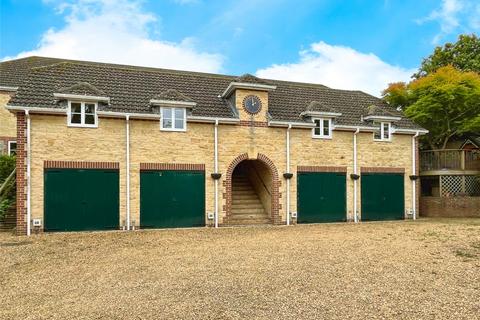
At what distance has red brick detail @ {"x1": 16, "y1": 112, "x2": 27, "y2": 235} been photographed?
14.7 meters

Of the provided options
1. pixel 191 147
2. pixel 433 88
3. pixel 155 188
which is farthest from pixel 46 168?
pixel 433 88

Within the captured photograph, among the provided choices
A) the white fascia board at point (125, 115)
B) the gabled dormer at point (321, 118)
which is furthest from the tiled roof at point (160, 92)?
the white fascia board at point (125, 115)

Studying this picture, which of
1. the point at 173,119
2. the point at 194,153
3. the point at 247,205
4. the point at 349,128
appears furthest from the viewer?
the point at 247,205

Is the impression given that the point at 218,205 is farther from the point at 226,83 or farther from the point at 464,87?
the point at 464,87

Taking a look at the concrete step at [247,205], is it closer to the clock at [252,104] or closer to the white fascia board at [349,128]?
the clock at [252,104]

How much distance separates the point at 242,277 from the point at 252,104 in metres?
11.7

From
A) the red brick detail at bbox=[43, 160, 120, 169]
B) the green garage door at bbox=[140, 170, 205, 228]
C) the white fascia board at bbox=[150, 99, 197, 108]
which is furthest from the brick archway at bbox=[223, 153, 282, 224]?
the red brick detail at bbox=[43, 160, 120, 169]

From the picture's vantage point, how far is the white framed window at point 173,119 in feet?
55.8

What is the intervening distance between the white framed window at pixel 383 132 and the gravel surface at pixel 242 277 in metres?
8.16

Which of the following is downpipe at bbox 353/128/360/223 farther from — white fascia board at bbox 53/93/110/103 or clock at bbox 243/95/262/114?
white fascia board at bbox 53/93/110/103

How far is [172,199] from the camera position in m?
16.9

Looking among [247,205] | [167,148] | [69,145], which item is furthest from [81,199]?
[247,205]

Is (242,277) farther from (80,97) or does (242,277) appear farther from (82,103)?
(82,103)

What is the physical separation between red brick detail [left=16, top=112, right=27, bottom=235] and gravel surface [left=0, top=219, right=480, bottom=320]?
146 centimetres
